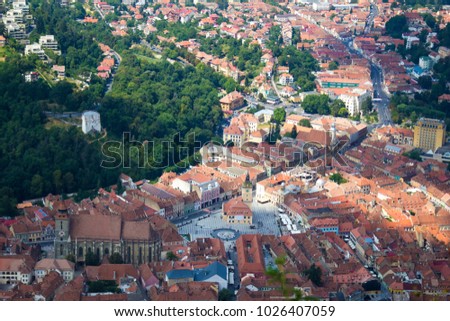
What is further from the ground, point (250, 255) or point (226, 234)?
point (250, 255)

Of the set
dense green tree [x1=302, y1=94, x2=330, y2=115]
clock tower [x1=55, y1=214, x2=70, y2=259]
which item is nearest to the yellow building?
dense green tree [x1=302, y1=94, x2=330, y2=115]

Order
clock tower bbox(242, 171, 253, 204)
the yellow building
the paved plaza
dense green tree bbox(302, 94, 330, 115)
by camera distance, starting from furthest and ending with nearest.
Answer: dense green tree bbox(302, 94, 330, 115), the yellow building, clock tower bbox(242, 171, 253, 204), the paved plaza

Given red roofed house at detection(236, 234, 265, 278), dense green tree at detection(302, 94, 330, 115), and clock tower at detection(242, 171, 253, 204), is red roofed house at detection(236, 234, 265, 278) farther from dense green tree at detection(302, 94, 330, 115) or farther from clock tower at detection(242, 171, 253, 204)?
dense green tree at detection(302, 94, 330, 115)

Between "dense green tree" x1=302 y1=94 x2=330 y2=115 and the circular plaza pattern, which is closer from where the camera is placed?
the circular plaza pattern

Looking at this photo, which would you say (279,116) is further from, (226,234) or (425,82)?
(226,234)

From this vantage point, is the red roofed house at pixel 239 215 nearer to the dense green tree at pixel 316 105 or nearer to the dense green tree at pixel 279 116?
the dense green tree at pixel 279 116

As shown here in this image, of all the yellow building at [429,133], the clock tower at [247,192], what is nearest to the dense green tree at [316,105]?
the yellow building at [429,133]

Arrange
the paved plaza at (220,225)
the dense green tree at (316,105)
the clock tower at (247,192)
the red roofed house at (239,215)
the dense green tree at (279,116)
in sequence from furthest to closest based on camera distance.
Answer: the dense green tree at (316,105) → the dense green tree at (279,116) → the clock tower at (247,192) → the red roofed house at (239,215) → the paved plaza at (220,225)

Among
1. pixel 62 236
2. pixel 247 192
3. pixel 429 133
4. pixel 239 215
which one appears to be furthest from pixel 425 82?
pixel 62 236
